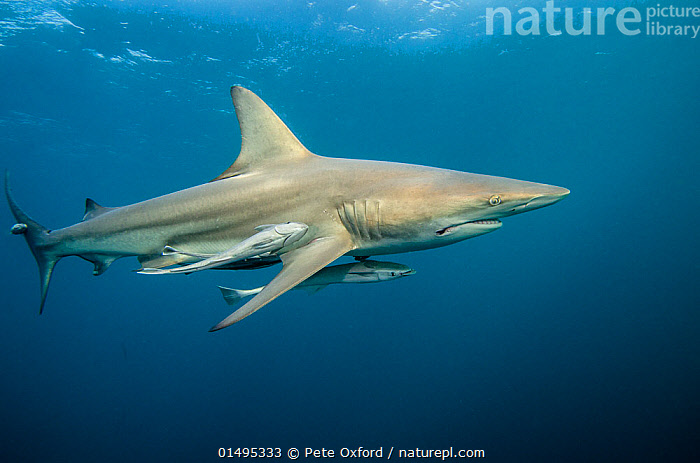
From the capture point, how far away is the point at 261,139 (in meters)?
3.46

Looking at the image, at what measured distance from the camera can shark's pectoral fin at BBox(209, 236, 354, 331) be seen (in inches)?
71.2

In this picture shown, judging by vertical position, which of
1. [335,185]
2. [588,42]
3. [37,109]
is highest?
[588,42]

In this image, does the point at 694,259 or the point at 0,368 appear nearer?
the point at 694,259

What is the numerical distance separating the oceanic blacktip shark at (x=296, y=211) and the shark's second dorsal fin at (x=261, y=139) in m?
0.01

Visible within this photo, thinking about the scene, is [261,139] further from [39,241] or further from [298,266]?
[39,241]

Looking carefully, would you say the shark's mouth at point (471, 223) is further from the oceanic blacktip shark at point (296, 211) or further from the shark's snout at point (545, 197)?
the shark's snout at point (545, 197)

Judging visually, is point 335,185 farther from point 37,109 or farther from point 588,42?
point 37,109

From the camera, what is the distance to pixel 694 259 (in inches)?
1135

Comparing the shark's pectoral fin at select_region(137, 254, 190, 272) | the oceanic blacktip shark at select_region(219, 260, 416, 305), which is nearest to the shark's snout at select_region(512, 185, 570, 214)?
the oceanic blacktip shark at select_region(219, 260, 416, 305)

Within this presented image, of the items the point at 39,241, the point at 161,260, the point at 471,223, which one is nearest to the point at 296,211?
the point at 471,223

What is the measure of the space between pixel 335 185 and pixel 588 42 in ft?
97.1

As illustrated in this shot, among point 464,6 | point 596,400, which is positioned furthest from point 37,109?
point 596,400

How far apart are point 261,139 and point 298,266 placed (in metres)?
1.80

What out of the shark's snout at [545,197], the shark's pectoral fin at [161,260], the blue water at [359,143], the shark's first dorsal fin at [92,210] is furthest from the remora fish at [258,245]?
the blue water at [359,143]
